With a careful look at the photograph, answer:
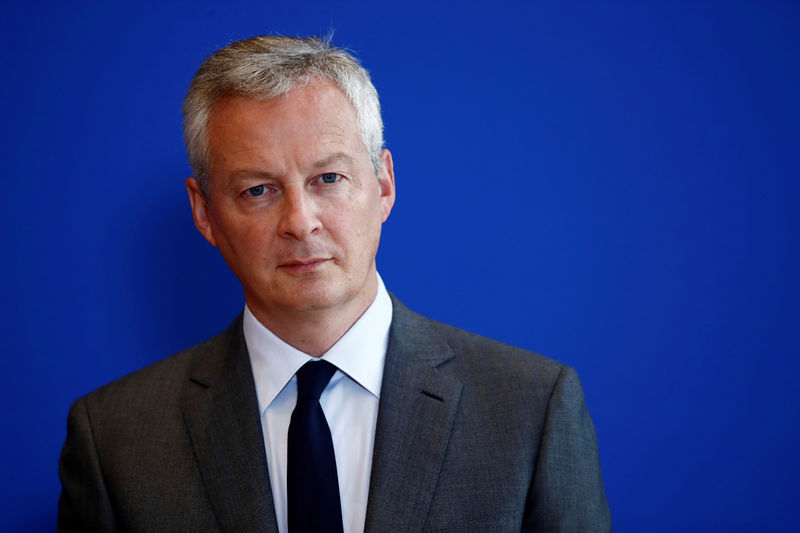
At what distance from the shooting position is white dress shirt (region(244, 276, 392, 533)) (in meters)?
1.81

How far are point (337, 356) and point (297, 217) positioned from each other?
15.0 inches

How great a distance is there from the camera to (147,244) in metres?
2.40

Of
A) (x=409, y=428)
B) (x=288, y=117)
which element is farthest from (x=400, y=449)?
(x=288, y=117)

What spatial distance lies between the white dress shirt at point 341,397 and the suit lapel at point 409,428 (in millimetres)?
58

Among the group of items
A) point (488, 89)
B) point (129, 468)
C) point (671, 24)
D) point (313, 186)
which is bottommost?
point (129, 468)

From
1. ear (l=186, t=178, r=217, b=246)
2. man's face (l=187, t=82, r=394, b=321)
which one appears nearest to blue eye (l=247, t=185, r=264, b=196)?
man's face (l=187, t=82, r=394, b=321)

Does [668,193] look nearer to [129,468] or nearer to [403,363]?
[403,363]

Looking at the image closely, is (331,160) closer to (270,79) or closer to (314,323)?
(270,79)

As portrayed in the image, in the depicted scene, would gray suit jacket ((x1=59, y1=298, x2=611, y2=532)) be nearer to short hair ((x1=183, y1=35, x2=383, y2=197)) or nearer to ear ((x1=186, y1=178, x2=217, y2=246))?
ear ((x1=186, y1=178, x2=217, y2=246))

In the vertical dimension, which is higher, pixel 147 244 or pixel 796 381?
pixel 147 244

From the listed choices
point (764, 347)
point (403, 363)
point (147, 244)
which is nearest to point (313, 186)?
point (403, 363)

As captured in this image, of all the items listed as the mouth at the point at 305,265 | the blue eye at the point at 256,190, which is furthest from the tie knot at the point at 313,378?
the blue eye at the point at 256,190

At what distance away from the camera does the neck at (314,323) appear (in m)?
1.88

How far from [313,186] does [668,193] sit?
121 cm
